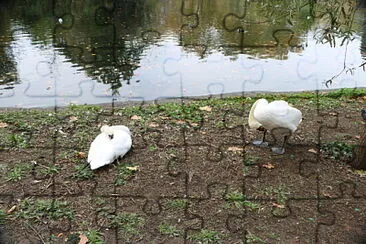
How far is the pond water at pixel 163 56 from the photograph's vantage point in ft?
23.6

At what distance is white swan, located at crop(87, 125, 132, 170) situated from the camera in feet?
13.3

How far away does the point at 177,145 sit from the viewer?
455 cm

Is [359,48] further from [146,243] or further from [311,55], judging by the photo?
[146,243]

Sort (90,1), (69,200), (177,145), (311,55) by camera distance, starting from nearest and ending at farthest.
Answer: (69,200) < (177,145) < (311,55) < (90,1)

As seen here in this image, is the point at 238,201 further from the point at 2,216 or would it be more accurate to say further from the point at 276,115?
the point at 2,216

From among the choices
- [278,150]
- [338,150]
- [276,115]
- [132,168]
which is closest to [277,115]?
[276,115]

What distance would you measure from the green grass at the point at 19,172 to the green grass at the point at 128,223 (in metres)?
1.03

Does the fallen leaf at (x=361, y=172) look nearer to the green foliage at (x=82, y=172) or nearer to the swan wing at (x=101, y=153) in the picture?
the swan wing at (x=101, y=153)

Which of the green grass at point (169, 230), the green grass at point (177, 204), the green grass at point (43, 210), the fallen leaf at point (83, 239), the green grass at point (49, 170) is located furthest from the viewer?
the green grass at point (49, 170)

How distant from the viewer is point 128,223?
3.38 meters

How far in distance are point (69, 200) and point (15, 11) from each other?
37.1ft

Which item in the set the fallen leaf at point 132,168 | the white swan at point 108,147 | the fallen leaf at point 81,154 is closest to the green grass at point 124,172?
the fallen leaf at point 132,168

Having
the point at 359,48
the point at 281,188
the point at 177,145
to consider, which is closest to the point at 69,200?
the point at 177,145

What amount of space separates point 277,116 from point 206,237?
4.61 ft
